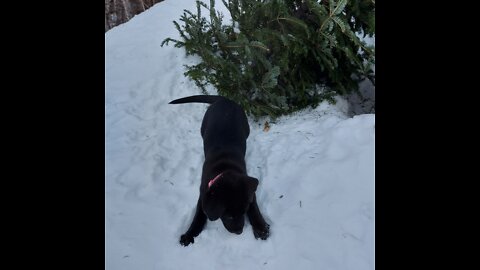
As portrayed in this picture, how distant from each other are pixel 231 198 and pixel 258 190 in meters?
0.81

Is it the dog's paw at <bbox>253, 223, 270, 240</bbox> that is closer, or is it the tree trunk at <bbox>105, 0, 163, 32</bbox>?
the dog's paw at <bbox>253, 223, 270, 240</bbox>

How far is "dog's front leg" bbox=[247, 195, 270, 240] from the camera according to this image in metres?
2.97

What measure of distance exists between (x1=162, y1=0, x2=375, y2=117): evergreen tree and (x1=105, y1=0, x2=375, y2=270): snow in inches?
13.3

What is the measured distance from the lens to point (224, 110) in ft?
13.1

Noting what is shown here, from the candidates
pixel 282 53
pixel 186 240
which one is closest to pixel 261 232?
pixel 186 240

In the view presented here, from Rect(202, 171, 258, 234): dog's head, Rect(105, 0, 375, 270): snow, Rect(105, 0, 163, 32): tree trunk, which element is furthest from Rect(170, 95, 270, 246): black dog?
Rect(105, 0, 163, 32): tree trunk

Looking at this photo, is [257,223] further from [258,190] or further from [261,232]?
[258,190]

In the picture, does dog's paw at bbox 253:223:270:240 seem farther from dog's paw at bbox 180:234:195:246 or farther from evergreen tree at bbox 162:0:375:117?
evergreen tree at bbox 162:0:375:117

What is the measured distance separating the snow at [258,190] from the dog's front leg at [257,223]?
0.18ft

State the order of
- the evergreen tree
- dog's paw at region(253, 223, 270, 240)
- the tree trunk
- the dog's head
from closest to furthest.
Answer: the dog's head, dog's paw at region(253, 223, 270, 240), the evergreen tree, the tree trunk
